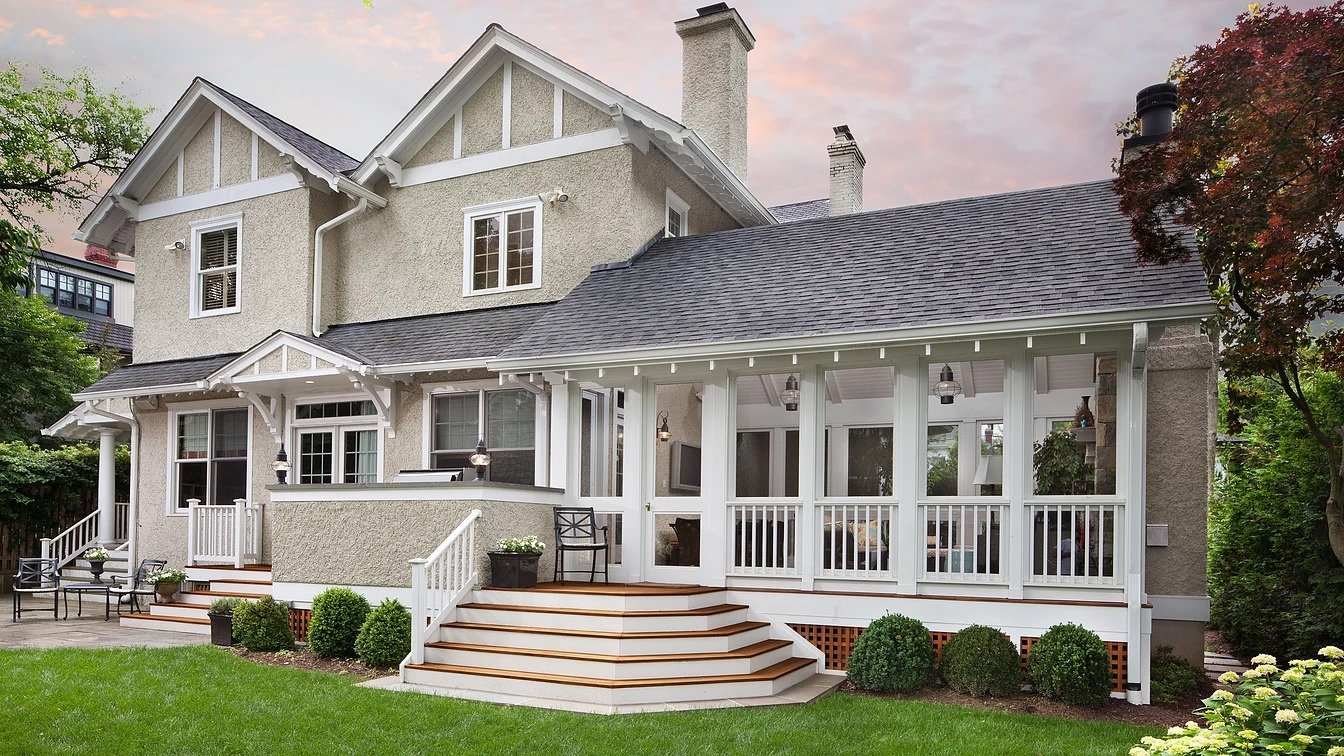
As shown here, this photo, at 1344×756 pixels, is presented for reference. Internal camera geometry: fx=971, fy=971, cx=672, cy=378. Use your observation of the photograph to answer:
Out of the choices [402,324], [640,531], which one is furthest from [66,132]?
[640,531]

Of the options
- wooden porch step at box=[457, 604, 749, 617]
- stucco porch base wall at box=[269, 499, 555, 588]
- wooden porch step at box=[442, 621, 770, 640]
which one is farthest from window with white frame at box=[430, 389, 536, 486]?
wooden porch step at box=[442, 621, 770, 640]

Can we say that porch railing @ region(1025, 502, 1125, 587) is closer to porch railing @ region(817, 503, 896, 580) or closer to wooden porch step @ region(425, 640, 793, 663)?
porch railing @ region(817, 503, 896, 580)

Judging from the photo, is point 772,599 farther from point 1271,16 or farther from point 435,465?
point 1271,16

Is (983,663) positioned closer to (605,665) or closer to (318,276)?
(605,665)

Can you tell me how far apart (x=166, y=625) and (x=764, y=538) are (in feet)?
25.6

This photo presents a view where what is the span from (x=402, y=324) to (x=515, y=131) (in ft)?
10.3

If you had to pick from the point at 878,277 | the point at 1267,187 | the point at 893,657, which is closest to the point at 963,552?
the point at 893,657

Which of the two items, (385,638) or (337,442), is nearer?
(385,638)

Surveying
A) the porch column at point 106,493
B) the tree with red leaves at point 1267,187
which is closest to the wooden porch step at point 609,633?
the tree with red leaves at point 1267,187

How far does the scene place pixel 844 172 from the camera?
66.8ft

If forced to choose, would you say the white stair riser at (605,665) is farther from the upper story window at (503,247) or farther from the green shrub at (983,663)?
the upper story window at (503,247)

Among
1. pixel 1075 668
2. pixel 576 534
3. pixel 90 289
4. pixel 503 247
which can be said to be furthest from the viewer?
pixel 90 289

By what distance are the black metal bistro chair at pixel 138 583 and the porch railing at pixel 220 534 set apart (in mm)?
580

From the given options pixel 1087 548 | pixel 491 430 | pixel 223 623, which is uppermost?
pixel 491 430
